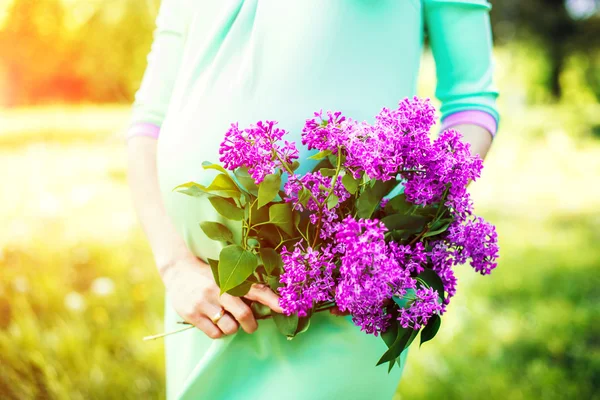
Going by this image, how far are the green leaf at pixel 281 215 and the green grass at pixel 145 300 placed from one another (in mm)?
2343

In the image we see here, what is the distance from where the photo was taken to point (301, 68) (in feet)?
4.13

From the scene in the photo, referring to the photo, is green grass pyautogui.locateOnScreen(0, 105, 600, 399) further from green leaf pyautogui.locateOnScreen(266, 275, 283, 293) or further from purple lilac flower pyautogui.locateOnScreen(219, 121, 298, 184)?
purple lilac flower pyautogui.locateOnScreen(219, 121, 298, 184)

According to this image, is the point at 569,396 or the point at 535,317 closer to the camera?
the point at 569,396

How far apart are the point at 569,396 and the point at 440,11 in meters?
2.55

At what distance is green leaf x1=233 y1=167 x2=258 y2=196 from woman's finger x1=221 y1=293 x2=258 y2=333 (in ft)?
0.91

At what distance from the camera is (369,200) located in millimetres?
1055

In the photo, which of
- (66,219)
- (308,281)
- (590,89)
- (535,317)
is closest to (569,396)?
(535,317)

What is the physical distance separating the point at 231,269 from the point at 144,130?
0.62 m

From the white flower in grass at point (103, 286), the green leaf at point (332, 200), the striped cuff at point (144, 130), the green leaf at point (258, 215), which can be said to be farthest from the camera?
the white flower in grass at point (103, 286)

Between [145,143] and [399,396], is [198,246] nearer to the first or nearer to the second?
[145,143]

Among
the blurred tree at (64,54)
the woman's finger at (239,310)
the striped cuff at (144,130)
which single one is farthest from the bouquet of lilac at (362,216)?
the blurred tree at (64,54)

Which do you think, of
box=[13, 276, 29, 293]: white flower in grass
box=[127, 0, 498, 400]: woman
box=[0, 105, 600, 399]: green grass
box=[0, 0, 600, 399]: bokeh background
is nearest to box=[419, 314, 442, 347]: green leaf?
box=[127, 0, 498, 400]: woman

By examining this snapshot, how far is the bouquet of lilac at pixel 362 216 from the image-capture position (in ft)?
3.21

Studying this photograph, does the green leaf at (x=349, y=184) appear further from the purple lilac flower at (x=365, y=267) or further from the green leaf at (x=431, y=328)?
the green leaf at (x=431, y=328)
